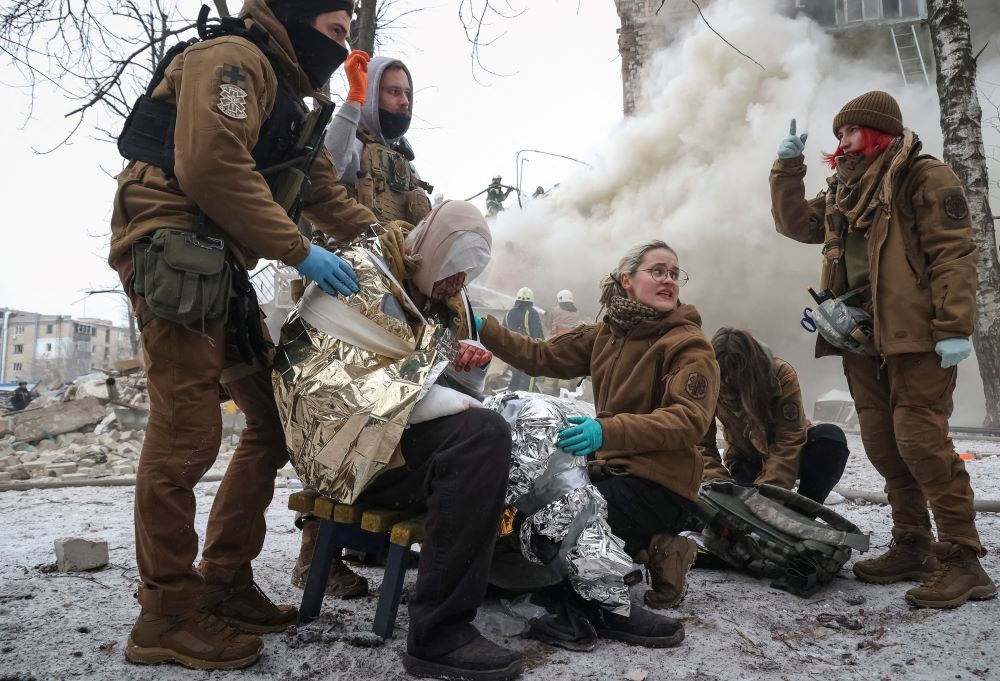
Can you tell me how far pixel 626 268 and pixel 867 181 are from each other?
3.46 ft

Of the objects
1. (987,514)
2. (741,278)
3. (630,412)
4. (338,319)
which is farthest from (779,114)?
(338,319)

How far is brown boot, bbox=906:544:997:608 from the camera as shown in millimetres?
2508

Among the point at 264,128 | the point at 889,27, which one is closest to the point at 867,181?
the point at 264,128

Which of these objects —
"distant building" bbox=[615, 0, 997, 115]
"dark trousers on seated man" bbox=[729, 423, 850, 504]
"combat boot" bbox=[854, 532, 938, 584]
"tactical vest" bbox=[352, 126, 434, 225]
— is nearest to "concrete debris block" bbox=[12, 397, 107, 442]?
"tactical vest" bbox=[352, 126, 434, 225]

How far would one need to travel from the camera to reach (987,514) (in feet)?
→ 12.2

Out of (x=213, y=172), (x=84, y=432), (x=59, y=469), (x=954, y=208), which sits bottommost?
(x=84, y=432)

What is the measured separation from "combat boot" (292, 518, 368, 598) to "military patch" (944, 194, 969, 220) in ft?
8.51

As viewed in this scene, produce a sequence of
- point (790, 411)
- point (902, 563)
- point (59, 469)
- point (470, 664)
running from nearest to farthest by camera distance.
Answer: point (470, 664) → point (902, 563) → point (790, 411) → point (59, 469)

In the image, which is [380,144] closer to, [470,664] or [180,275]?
[180,275]

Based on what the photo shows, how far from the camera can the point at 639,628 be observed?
2.22m

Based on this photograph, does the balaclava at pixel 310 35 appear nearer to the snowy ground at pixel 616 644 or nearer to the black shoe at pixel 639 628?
the snowy ground at pixel 616 644

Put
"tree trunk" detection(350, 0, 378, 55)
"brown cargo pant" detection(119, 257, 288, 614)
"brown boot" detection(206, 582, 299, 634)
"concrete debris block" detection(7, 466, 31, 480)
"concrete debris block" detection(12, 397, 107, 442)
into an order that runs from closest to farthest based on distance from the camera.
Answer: "brown cargo pant" detection(119, 257, 288, 614)
"brown boot" detection(206, 582, 299, 634)
"tree trunk" detection(350, 0, 378, 55)
"concrete debris block" detection(7, 466, 31, 480)
"concrete debris block" detection(12, 397, 107, 442)

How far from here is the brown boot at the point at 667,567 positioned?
2.60 metres

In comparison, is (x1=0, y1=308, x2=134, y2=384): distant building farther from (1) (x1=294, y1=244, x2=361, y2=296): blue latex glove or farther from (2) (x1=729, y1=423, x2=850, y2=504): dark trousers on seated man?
(1) (x1=294, y1=244, x2=361, y2=296): blue latex glove
